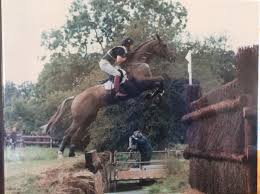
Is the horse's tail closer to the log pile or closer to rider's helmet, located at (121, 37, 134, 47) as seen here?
rider's helmet, located at (121, 37, 134, 47)

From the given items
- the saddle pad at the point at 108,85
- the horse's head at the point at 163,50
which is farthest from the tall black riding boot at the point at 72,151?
the horse's head at the point at 163,50

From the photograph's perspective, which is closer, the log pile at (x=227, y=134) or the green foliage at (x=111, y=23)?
the green foliage at (x=111, y=23)

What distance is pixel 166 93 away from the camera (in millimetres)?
1834

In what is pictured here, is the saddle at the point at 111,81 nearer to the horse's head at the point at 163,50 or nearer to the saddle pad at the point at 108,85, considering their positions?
the saddle pad at the point at 108,85

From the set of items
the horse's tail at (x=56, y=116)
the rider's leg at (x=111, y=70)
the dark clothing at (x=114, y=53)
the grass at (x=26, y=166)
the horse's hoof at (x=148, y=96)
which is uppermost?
the dark clothing at (x=114, y=53)

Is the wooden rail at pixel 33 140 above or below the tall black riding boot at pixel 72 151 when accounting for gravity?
above

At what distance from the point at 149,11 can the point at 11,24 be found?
1.74 ft

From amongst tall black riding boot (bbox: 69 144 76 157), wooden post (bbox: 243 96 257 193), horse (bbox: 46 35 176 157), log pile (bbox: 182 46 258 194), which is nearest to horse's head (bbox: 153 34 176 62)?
horse (bbox: 46 35 176 157)

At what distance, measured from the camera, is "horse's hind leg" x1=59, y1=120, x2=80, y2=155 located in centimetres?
175

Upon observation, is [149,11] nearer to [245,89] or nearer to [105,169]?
[245,89]

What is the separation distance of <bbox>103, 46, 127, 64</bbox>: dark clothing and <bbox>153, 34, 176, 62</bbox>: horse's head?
0.42 ft

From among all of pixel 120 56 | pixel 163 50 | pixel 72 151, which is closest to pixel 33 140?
pixel 72 151

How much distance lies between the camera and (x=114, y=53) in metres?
1.79

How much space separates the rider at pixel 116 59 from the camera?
70.3 inches
